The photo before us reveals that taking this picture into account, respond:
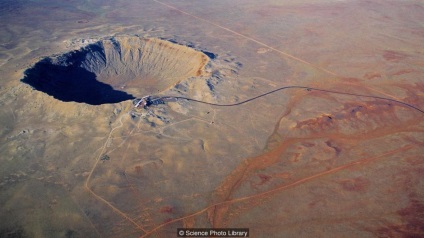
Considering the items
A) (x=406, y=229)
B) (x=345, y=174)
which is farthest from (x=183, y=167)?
(x=406, y=229)

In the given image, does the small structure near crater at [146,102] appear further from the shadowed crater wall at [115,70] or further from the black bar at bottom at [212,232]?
the black bar at bottom at [212,232]

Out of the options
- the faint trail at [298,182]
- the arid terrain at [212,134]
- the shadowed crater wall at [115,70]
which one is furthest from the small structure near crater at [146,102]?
the faint trail at [298,182]

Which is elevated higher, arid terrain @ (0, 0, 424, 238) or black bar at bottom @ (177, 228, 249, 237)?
arid terrain @ (0, 0, 424, 238)

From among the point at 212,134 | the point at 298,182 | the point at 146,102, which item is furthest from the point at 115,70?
the point at 298,182

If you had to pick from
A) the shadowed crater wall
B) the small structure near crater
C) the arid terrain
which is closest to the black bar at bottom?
the arid terrain

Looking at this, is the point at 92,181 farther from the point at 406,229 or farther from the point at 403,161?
the point at 403,161

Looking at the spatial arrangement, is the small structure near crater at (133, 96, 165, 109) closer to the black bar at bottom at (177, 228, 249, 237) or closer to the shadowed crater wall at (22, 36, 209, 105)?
the shadowed crater wall at (22, 36, 209, 105)
